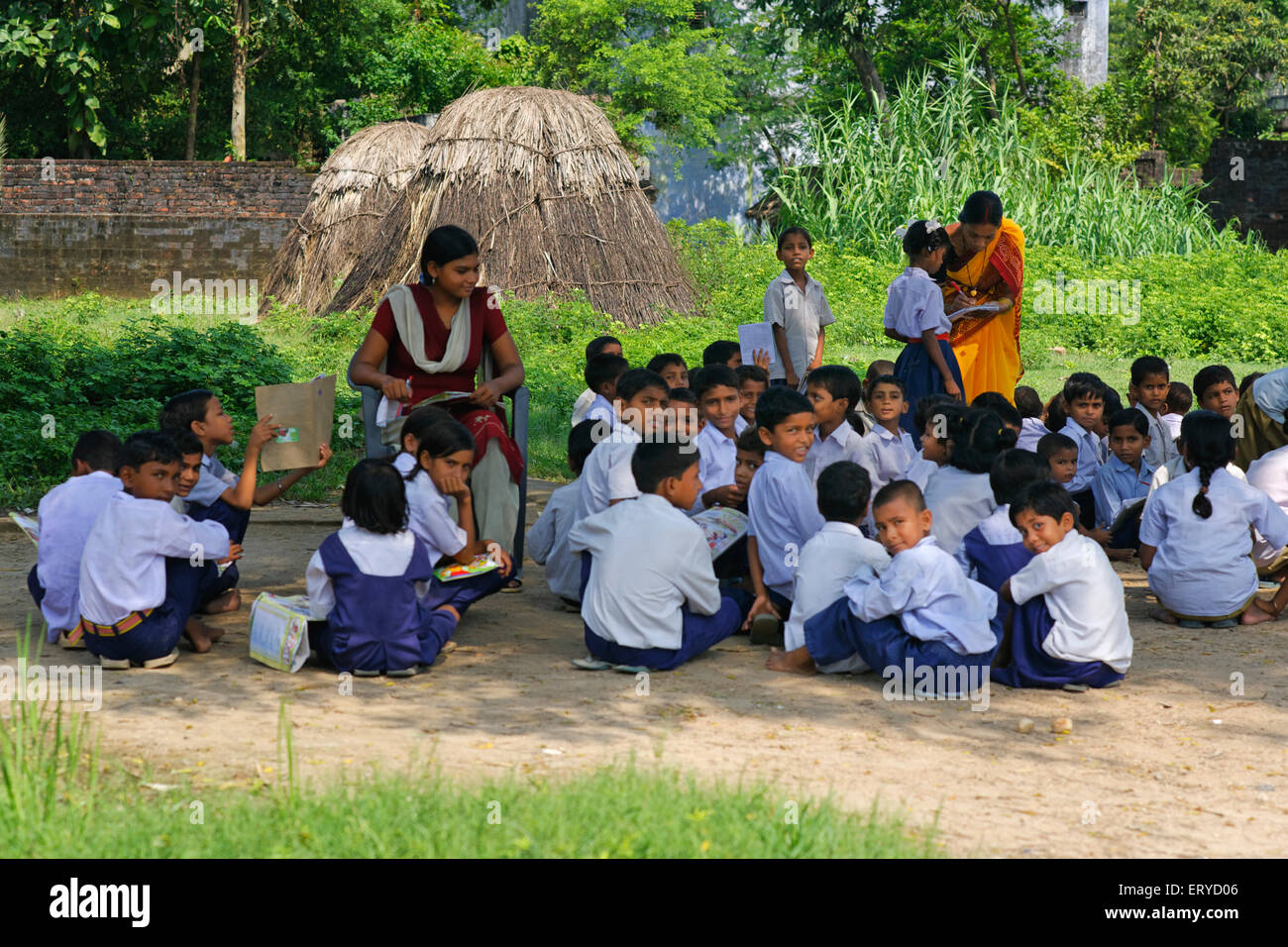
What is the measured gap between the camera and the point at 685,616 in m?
5.48

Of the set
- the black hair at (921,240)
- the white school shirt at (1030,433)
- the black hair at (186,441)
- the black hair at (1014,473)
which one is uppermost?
the black hair at (921,240)

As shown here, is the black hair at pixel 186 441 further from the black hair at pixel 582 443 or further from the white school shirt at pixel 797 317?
the white school shirt at pixel 797 317

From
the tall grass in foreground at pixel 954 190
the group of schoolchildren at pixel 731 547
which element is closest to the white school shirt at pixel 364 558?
the group of schoolchildren at pixel 731 547

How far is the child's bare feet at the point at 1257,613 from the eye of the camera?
630 centimetres

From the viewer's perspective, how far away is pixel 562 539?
6.47 metres

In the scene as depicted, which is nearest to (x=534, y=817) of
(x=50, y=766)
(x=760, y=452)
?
(x=50, y=766)

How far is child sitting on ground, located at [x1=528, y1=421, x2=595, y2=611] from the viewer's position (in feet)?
21.2

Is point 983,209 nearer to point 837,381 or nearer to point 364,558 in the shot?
point 837,381

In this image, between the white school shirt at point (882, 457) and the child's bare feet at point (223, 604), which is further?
the white school shirt at point (882, 457)

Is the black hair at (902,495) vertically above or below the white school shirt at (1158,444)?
below

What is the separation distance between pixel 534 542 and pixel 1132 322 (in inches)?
453

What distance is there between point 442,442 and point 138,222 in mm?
15090

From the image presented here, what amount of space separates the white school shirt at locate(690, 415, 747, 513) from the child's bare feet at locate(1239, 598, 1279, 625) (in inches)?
93.6

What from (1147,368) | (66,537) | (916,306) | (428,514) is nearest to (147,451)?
(66,537)
